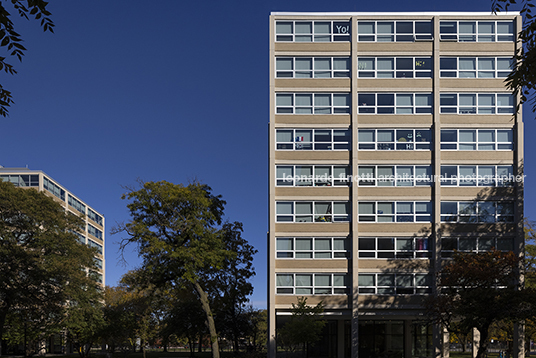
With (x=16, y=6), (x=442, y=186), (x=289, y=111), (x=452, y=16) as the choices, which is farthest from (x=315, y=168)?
(x=16, y=6)

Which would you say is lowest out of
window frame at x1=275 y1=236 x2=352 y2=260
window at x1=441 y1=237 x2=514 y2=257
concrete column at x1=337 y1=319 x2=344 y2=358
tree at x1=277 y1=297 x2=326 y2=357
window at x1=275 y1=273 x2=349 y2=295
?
concrete column at x1=337 y1=319 x2=344 y2=358

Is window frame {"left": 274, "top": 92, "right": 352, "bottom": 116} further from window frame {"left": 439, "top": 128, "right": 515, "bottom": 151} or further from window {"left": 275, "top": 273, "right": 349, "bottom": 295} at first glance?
window {"left": 275, "top": 273, "right": 349, "bottom": 295}

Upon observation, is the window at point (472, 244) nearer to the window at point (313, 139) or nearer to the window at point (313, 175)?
the window at point (313, 175)

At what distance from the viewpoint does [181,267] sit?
36.0m

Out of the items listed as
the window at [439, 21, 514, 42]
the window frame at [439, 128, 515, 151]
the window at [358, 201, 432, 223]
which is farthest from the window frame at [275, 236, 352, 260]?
the window at [439, 21, 514, 42]

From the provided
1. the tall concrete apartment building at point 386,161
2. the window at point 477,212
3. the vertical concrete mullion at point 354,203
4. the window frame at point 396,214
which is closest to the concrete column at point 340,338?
the tall concrete apartment building at point 386,161

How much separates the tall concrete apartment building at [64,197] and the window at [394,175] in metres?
39.7

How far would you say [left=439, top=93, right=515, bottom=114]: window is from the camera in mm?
37812

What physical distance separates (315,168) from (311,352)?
1596 cm

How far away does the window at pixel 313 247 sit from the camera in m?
37.2

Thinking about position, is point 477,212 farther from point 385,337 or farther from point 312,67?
point 312,67

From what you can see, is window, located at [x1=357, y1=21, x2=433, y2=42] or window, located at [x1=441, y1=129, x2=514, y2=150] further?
window, located at [x1=357, y1=21, x2=433, y2=42]

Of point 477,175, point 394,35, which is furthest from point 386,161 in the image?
point 394,35

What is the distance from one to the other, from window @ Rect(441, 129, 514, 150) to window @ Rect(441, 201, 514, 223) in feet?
13.8
